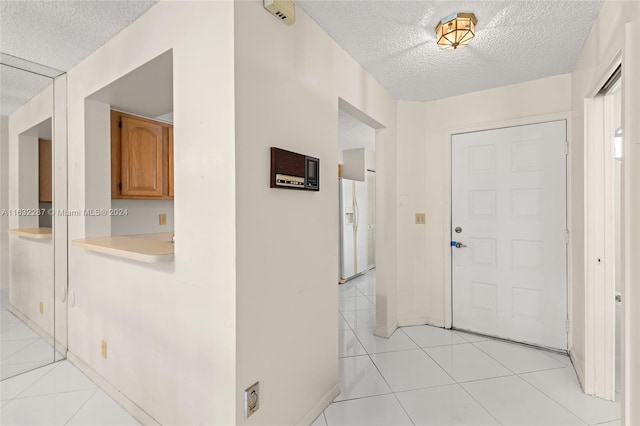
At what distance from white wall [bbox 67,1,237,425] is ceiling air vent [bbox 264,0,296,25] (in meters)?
0.23

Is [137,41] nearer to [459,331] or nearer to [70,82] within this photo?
[70,82]

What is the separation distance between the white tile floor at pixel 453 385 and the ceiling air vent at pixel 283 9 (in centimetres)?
224

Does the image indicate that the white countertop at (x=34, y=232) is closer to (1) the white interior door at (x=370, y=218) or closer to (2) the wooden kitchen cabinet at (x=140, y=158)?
(2) the wooden kitchen cabinet at (x=140, y=158)

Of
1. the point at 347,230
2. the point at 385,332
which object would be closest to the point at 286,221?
the point at 385,332

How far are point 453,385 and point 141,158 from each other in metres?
3.16

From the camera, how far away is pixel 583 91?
2.11m

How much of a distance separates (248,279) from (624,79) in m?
1.90

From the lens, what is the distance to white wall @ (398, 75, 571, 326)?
3.11m

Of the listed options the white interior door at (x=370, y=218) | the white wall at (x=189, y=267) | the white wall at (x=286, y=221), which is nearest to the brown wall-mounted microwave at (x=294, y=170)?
the white wall at (x=286, y=221)

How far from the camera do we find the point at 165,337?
1.57m

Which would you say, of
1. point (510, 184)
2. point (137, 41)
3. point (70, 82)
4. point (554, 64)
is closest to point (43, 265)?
point (70, 82)

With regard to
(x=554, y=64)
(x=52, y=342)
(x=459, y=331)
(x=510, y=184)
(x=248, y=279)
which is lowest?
(x=459, y=331)

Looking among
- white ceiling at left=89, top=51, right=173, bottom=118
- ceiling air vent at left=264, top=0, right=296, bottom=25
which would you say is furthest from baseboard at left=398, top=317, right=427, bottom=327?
white ceiling at left=89, top=51, right=173, bottom=118

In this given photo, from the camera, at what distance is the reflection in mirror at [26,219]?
7.05 feet
